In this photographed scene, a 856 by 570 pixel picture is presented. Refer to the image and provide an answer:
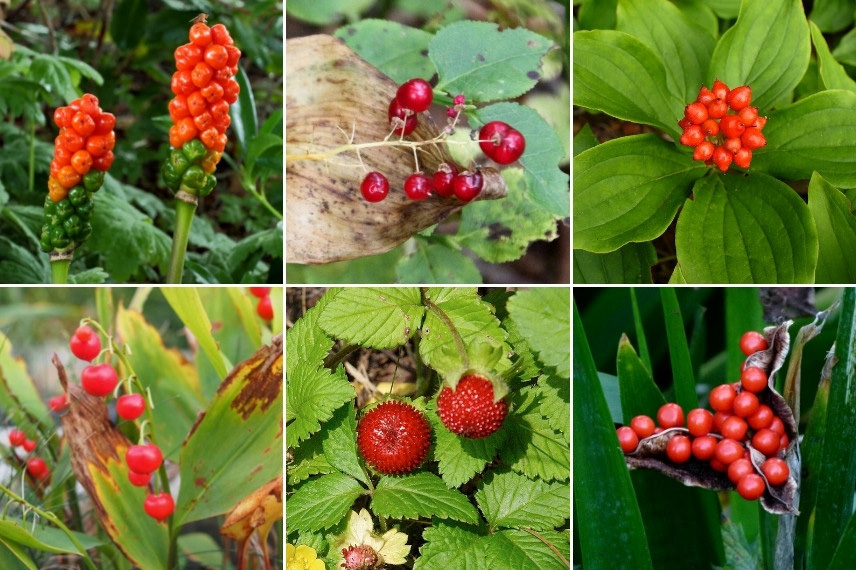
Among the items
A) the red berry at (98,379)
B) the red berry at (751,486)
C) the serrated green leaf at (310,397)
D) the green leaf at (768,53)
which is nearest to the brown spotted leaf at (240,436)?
the serrated green leaf at (310,397)

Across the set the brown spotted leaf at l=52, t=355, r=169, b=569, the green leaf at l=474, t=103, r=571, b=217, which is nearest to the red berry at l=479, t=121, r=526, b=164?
the green leaf at l=474, t=103, r=571, b=217

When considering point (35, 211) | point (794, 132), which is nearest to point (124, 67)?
point (35, 211)

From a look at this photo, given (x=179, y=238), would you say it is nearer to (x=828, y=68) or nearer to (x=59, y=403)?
(x=59, y=403)

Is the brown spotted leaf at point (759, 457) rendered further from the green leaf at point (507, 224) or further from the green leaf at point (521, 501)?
the green leaf at point (507, 224)

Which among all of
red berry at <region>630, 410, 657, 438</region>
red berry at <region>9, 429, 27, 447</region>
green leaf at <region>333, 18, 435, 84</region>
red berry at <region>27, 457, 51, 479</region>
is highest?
green leaf at <region>333, 18, 435, 84</region>

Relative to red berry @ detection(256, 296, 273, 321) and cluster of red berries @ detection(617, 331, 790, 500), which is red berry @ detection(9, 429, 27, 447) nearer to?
red berry @ detection(256, 296, 273, 321)

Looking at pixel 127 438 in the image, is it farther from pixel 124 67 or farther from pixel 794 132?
pixel 794 132
